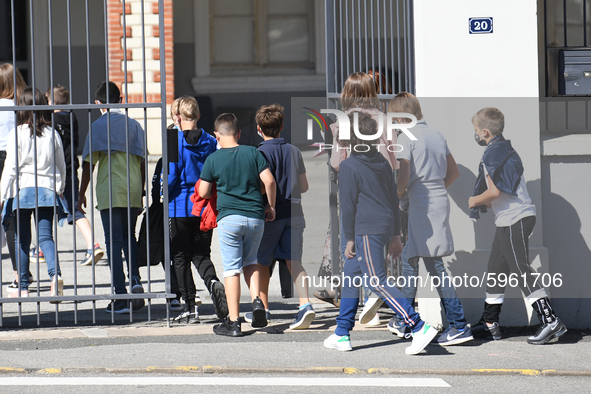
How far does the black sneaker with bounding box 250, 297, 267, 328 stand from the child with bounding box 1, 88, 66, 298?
5.20 feet

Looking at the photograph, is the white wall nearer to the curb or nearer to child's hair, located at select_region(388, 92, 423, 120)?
child's hair, located at select_region(388, 92, 423, 120)

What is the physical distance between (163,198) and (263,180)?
84 cm

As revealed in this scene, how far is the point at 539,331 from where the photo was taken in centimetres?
589

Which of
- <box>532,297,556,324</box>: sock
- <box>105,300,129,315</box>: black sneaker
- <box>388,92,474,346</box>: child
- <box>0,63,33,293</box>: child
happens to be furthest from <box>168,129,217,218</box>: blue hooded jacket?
<box>532,297,556,324</box>: sock

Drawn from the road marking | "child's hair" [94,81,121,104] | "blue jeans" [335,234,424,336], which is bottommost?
the road marking

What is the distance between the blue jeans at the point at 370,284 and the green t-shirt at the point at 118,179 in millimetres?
2079

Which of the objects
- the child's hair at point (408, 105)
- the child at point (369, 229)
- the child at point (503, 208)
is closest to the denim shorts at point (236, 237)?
the child at point (369, 229)

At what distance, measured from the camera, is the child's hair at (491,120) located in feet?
19.7

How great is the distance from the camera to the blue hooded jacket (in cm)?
631

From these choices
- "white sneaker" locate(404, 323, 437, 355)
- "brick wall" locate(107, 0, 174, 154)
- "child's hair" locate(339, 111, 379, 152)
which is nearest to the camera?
"white sneaker" locate(404, 323, 437, 355)

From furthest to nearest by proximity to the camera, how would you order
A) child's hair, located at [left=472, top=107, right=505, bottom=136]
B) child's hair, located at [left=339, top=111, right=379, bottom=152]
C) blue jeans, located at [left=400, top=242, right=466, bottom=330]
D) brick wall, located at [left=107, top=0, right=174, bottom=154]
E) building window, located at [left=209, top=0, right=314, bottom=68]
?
building window, located at [left=209, top=0, right=314, bottom=68] → brick wall, located at [left=107, top=0, right=174, bottom=154] → child's hair, located at [left=472, top=107, right=505, bottom=136] → blue jeans, located at [left=400, top=242, right=466, bottom=330] → child's hair, located at [left=339, top=111, right=379, bottom=152]

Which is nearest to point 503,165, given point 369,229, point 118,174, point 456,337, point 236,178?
point 369,229

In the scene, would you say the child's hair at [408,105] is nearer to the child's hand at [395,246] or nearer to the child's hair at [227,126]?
the child's hand at [395,246]

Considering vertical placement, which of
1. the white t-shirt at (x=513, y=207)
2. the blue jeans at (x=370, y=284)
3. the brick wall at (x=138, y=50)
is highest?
the brick wall at (x=138, y=50)
